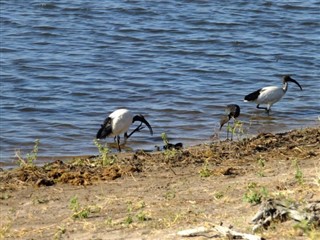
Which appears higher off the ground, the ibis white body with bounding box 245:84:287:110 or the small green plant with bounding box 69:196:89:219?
the small green plant with bounding box 69:196:89:219

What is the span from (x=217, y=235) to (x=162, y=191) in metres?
2.19

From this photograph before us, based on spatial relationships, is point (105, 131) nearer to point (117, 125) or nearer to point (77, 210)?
point (117, 125)

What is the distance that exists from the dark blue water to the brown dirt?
3.04 meters

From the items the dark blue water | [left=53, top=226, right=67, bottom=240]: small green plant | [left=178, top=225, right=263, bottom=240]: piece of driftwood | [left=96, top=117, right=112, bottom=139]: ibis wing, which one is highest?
[left=178, top=225, right=263, bottom=240]: piece of driftwood

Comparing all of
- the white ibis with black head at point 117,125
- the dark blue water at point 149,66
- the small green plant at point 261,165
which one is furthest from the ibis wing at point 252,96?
the small green plant at point 261,165

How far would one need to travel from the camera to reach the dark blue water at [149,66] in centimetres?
1452

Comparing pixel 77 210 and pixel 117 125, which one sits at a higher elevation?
pixel 77 210

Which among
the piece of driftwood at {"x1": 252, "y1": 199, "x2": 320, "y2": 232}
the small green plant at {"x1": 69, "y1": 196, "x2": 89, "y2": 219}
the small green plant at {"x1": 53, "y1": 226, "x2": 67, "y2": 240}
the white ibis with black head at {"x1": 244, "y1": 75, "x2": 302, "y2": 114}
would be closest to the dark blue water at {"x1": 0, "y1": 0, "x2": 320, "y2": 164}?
the white ibis with black head at {"x1": 244, "y1": 75, "x2": 302, "y2": 114}

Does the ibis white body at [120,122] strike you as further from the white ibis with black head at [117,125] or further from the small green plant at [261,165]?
the small green plant at [261,165]

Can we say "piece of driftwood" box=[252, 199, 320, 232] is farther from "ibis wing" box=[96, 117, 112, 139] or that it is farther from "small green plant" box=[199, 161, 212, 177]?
"ibis wing" box=[96, 117, 112, 139]

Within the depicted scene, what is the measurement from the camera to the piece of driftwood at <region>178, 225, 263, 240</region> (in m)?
5.83

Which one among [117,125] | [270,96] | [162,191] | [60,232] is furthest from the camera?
[270,96]

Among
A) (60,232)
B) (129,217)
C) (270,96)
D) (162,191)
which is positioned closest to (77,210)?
(60,232)

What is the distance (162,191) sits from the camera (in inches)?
A: 324
